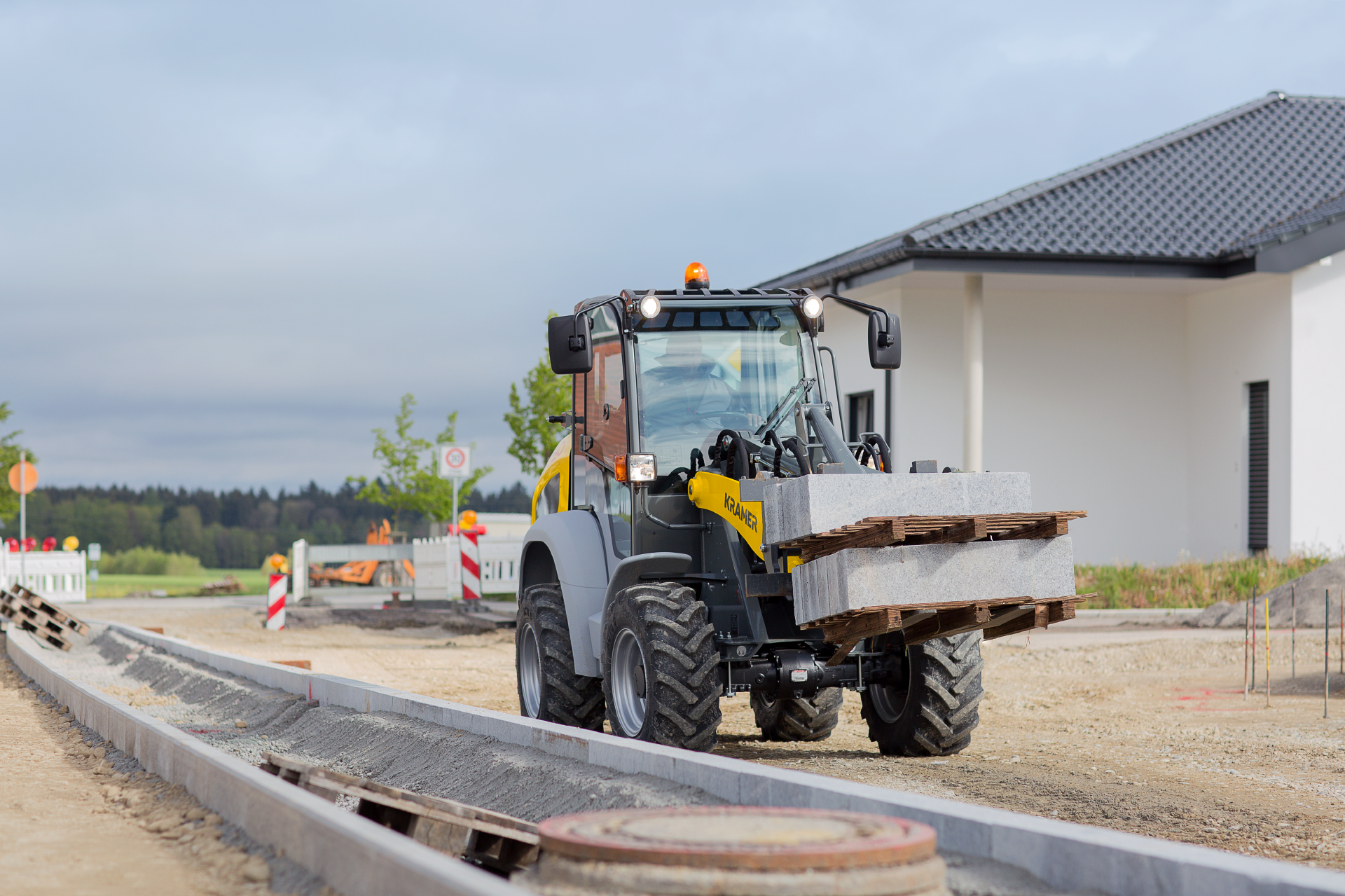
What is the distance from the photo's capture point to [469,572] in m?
25.7

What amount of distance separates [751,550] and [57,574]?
80.6 feet

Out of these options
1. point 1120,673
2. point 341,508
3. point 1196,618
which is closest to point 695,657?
point 1120,673

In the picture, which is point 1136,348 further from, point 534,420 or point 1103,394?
point 534,420

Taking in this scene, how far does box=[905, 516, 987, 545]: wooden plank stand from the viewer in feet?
22.2

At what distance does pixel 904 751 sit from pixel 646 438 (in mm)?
2584

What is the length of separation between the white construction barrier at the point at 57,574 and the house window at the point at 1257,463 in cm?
2293

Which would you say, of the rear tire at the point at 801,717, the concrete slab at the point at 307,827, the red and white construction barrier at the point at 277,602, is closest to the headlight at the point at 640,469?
the rear tire at the point at 801,717

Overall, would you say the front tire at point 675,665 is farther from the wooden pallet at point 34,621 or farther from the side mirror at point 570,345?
the wooden pallet at point 34,621

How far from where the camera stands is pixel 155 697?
12234mm

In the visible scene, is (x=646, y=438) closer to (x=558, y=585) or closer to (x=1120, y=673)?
(x=558, y=585)

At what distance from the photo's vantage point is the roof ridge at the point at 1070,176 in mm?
21016

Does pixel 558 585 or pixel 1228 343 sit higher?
pixel 1228 343

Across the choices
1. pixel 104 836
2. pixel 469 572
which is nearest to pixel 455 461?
pixel 469 572

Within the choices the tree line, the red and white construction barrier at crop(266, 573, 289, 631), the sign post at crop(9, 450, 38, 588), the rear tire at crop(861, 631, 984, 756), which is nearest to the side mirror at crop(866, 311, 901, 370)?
the rear tire at crop(861, 631, 984, 756)
